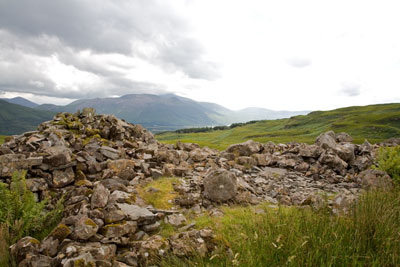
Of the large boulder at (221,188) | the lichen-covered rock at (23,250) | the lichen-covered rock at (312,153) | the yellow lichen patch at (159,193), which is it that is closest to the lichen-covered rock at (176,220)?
the yellow lichen patch at (159,193)

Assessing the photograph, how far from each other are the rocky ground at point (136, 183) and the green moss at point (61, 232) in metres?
0.03

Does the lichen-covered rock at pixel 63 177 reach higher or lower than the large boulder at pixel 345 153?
lower

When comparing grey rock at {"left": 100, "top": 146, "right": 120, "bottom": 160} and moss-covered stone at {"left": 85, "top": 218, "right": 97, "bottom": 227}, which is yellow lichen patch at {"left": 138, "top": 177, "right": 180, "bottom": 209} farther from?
grey rock at {"left": 100, "top": 146, "right": 120, "bottom": 160}

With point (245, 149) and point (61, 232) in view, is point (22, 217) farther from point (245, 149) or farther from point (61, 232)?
point (245, 149)

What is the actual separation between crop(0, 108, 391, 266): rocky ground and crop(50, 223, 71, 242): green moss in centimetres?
3

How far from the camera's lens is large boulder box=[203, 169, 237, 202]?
32.8ft

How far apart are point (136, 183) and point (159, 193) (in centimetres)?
170

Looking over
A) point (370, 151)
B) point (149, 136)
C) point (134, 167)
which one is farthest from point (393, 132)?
point (134, 167)

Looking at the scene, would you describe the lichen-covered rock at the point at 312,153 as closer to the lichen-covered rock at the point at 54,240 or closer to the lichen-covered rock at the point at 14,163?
the lichen-covered rock at the point at 54,240

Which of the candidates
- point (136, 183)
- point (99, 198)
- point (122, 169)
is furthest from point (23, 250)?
point (122, 169)

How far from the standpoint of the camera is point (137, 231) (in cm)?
724

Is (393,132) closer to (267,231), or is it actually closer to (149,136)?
(149,136)

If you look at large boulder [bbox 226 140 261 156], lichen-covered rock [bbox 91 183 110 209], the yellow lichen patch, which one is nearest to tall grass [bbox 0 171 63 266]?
lichen-covered rock [bbox 91 183 110 209]

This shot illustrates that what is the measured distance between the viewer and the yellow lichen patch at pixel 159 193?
9.67m
